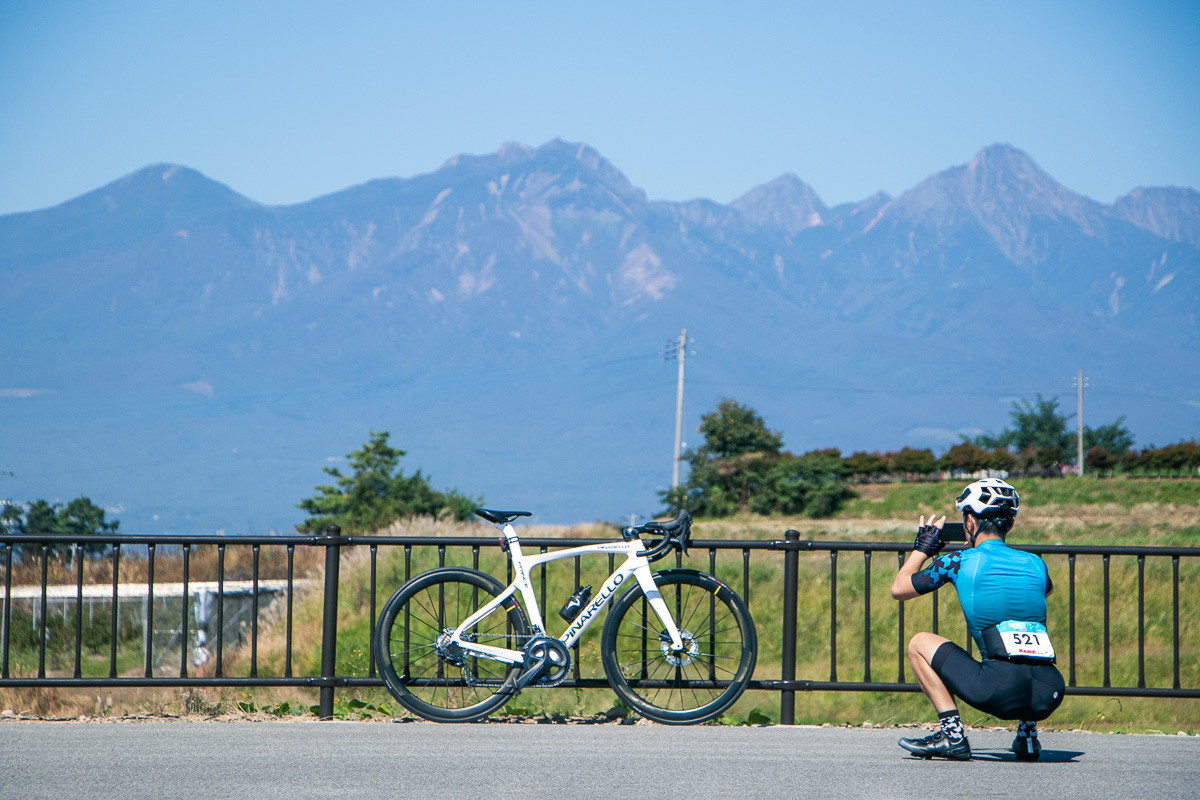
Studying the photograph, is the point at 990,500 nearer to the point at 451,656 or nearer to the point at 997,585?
the point at 997,585

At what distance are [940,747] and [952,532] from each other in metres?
1.19

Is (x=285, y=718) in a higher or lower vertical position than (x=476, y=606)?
lower

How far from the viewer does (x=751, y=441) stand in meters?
59.6

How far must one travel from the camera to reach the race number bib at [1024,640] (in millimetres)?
6207

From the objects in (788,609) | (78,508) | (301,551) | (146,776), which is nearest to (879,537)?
(301,551)

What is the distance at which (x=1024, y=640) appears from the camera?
20.4 feet

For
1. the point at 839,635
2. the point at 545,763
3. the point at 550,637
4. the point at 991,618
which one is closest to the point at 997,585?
the point at 991,618

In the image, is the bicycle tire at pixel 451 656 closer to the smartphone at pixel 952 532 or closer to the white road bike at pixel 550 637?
the white road bike at pixel 550 637

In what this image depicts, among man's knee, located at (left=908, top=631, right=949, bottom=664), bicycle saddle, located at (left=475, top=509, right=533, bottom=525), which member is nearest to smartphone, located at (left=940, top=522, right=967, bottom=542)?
man's knee, located at (left=908, top=631, right=949, bottom=664)

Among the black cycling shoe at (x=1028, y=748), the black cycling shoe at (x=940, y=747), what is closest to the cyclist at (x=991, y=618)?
the black cycling shoe at (x=940, y=747)

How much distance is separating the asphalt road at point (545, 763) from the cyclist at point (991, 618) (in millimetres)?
448

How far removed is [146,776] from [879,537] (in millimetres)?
35895

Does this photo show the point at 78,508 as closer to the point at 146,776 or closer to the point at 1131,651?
the point at 1131,651

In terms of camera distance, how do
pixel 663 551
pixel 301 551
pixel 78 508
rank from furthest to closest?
1. pixel 78 508
2. pixel 301 551
3. pixel 663 551
